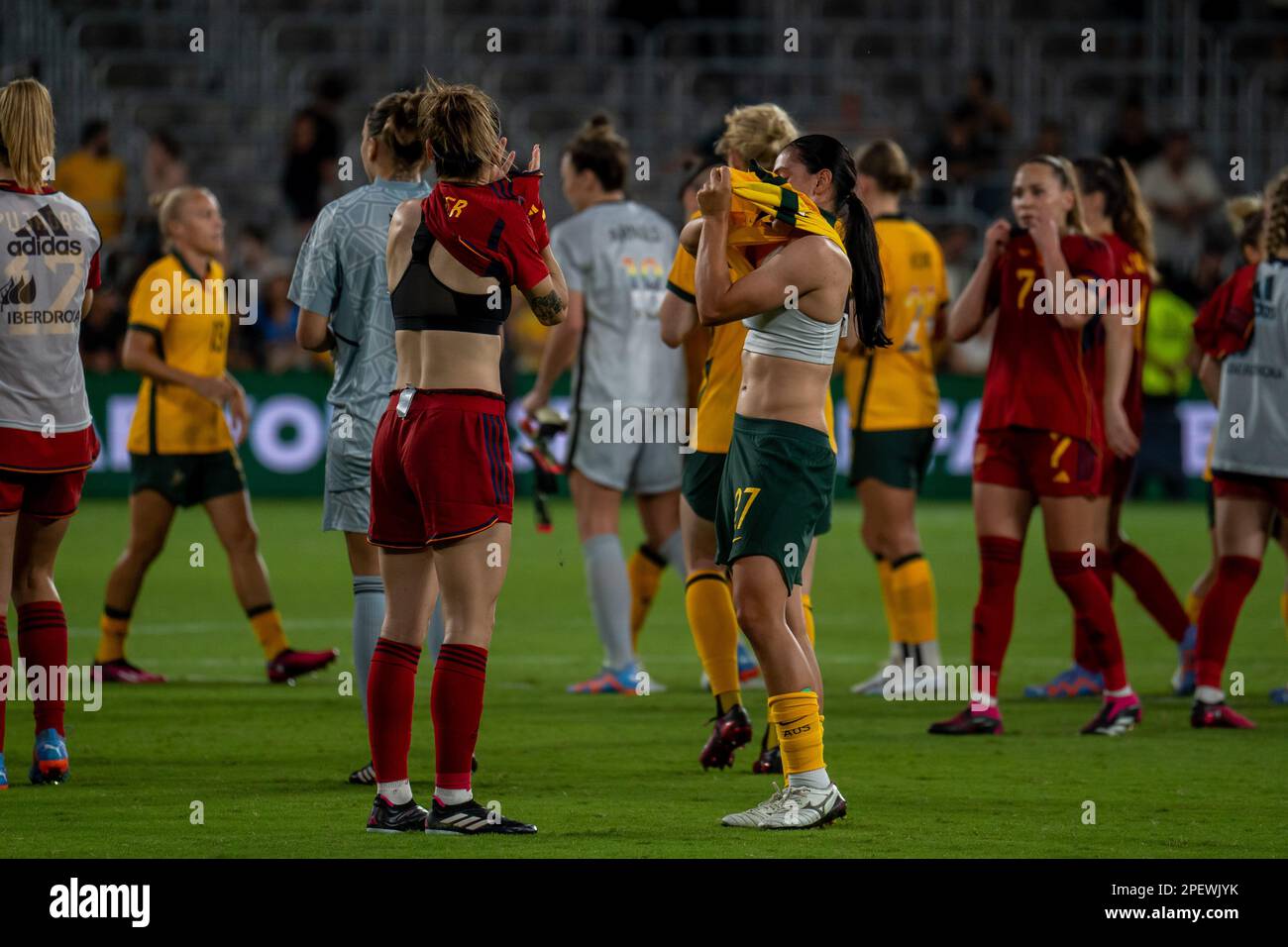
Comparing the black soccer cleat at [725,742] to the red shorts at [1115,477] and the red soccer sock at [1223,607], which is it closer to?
the red soccer sock at [1223,607]

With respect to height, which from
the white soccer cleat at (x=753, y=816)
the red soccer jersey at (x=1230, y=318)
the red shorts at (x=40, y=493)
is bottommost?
the white soccer cleat at (x=753, y=816)

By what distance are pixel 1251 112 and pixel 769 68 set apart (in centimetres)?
556

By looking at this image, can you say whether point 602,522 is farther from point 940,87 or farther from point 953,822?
point 940,87

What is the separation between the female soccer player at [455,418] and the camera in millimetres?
5840

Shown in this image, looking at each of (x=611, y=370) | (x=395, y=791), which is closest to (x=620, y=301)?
(x=611, y=370)

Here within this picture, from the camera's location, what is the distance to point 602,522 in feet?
31.6

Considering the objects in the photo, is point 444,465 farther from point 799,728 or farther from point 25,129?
point 25,129

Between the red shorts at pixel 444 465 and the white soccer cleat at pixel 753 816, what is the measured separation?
1207mm

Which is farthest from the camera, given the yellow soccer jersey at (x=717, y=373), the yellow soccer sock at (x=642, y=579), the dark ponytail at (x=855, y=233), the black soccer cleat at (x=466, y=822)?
the yellow soccer sock at (x=642, y=579)

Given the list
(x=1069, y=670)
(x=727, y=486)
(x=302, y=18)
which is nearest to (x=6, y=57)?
(x=302, y=18)

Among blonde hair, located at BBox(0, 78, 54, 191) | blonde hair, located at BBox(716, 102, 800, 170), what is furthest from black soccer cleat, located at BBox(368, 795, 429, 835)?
blonde hair, located at BBox(716, 102, 800, 170)

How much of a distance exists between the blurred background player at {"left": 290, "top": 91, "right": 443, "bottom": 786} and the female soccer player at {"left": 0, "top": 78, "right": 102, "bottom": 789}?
810mm

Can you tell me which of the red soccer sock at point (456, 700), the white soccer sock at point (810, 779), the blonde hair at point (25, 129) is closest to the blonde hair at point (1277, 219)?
the white soccer sock at point (810, 779)

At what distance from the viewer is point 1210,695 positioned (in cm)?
846
